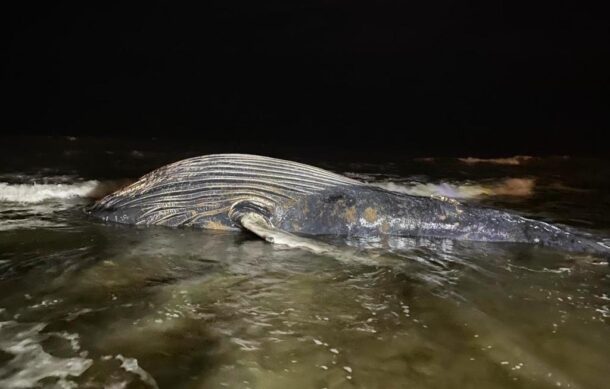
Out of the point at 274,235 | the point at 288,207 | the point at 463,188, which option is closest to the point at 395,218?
the point at 288,207

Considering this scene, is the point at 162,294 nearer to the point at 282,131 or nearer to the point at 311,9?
the point at 282,131

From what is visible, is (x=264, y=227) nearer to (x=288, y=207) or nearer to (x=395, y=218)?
(x=288, y=207)

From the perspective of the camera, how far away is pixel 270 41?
2680 centimetres

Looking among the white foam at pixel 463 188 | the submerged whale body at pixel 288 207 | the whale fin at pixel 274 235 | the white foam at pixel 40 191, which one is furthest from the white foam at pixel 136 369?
the white foam at pixel 463 188

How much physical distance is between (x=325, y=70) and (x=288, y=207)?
21945mm

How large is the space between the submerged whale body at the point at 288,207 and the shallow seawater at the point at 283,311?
284mm

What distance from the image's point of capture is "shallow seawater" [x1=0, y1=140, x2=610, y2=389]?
11.6 feet

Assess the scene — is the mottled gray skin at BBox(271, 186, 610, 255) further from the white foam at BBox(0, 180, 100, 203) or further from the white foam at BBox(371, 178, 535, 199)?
the white foam at BBox(0, 180, 100, 203)

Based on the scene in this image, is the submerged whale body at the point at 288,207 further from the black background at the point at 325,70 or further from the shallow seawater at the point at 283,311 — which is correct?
the black background at the point at 325,70

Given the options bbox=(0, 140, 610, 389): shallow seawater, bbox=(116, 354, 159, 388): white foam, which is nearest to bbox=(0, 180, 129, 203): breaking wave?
bbox=(0, 140, 610, 389): shallow seawater

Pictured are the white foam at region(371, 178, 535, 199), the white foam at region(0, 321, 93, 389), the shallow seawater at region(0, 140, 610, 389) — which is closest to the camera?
the white foam at region(0, 321, 93, 389)

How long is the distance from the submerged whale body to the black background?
1537cm

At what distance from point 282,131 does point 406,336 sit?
21058 millimetres

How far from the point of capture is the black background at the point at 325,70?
25.1 metres
